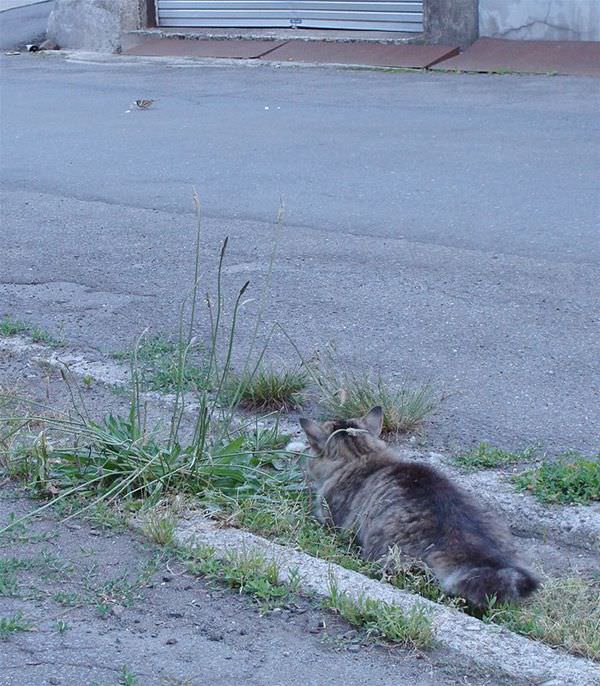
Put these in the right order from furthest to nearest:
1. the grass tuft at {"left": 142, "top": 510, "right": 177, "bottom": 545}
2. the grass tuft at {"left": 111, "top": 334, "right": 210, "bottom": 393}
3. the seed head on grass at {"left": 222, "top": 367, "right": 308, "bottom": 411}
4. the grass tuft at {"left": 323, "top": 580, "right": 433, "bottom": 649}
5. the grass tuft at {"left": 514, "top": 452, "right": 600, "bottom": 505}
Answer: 1. the grass tuft at {"left": 111, "top": 334, "right": 210, "bottom": 393}
2. the seed head on grass at {"left": 222, "top": 367, "right": 308, "bottom": 411}
3. the grass tuft at {"left": 514, "top": 452, "right": 600, "bottom": 505}
4. the grass tuft at {"left": 142, "top": 510, "right": 177, "bottom": 545}
5. the grass tuft at {"left": 323, "top": 580, "right": 433, "bottom": 649}

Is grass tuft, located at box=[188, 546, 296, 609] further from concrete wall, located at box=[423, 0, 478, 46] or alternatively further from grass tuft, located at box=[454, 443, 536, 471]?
concrete wall, located at box=[423, 0, 478, 46]

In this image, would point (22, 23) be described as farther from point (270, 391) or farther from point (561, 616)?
point (561, 616)

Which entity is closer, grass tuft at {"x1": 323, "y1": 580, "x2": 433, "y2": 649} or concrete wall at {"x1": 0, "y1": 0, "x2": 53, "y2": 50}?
grass tuft at {"x1": 323, "y1": 580, "x2": 433, "y2": 649}

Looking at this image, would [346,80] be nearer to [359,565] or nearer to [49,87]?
[49,87]

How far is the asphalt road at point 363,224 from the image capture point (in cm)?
567

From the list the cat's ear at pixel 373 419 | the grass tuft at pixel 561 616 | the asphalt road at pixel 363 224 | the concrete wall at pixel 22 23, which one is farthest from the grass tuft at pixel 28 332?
the concrete wall at pixel 22 23

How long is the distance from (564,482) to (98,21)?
47.8 feet

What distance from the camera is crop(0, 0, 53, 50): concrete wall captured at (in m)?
18.3

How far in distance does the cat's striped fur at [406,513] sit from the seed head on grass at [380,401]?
325 millimetres

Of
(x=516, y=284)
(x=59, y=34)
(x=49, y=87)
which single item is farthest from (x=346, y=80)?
(x=516, y=284)

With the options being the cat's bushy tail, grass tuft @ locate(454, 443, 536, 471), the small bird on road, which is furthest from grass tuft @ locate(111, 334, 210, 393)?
the small bird on road

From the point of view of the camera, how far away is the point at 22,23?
19422 mm

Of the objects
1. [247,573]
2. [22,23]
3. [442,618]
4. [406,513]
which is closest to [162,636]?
[247,573]

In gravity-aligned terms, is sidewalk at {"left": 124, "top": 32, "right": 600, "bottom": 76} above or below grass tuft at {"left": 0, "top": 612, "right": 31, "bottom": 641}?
above
